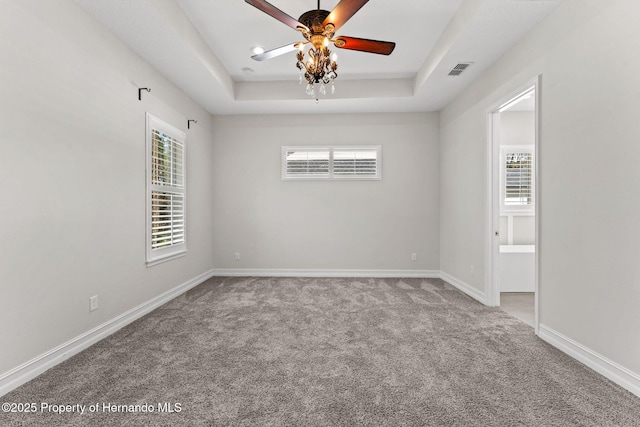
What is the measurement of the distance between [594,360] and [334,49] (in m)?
3.87

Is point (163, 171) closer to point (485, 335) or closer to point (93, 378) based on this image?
point (93, 378)

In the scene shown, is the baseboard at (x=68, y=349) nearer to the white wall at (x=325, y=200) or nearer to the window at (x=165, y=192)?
the window at (x=165, y=192)

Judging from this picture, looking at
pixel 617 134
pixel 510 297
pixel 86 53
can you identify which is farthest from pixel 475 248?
pixel 86 53

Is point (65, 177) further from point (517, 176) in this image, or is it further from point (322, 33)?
point (517, 176)

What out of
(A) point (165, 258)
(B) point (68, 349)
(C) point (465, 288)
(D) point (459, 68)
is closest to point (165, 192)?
(A) point (165, 258)

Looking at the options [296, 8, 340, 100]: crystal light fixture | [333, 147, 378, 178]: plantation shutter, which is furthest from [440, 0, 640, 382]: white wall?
[333, 147, 378, 178]: plantation shutter

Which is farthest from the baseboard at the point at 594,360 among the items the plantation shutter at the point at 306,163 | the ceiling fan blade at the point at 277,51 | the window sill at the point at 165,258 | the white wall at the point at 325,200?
the window sill at the point at 165,258

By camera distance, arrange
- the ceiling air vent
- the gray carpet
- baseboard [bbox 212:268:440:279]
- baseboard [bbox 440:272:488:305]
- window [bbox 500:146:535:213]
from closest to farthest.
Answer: the gray carpet < the ceiling air vent < baseboard [bbox 440:272:488:305] < window [bbox 500:146:535:213] < baseboard [bbox 212:268:440:279]

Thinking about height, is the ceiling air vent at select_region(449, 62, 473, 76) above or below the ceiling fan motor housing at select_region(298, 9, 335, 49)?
above

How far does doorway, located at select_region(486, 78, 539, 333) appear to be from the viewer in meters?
3.26

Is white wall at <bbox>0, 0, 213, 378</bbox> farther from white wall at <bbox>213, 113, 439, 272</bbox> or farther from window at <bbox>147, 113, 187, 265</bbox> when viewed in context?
white wall at <bbox>213, 113, 439, 272</bbox>

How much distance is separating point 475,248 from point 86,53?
466 centimetres

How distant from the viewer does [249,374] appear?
210 centimetres

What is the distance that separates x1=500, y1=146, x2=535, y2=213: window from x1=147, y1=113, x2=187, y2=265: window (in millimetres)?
4995
